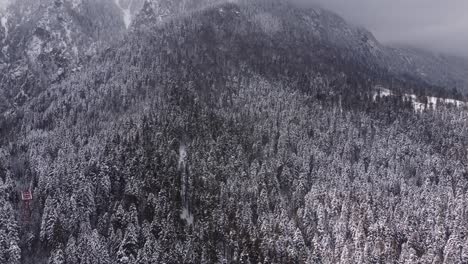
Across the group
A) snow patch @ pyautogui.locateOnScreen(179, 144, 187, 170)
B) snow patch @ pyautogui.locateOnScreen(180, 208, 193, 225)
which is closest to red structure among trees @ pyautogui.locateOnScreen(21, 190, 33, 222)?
snow patch @ pyautogui.locateOnScreen(180, 208, 193, 225)

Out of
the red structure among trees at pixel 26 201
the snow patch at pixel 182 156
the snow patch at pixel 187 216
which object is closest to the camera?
the red structure among trees at pixel 26 201

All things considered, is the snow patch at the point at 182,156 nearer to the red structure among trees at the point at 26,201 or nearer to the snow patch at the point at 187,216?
the snow patch at the point at 187,216

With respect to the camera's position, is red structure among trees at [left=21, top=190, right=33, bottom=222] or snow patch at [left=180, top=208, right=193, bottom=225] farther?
snow patch at [left=180, top=208, right=193, bottom=225]

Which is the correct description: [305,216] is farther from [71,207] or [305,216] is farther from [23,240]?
[23,240]

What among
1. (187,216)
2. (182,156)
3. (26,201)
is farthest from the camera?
(182,156)

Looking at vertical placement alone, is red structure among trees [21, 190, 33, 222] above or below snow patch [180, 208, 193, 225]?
above

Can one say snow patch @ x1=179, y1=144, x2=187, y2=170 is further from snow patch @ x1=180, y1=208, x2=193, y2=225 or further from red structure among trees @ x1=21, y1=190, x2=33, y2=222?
red structure among trees @ x1=21, y1=190, x2=33, y2=222

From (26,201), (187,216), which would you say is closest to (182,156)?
(187,216)

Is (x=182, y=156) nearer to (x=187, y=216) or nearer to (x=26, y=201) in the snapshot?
(x=187, y=216)

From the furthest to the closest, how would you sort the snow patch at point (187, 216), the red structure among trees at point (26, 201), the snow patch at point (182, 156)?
the snow patch at point (182, 156)
the snow patch at point (187, 216)
the red structure among trees at point (26, 201)

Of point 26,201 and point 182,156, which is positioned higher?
point 26,201

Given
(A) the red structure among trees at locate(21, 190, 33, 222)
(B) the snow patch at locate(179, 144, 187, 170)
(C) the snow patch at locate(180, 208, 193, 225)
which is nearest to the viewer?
(A) the red structure among trees at locate(21, 190, 33, 222)

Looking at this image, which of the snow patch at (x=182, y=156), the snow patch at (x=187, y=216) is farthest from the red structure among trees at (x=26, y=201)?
the snow patch at (x=182, y=156)
